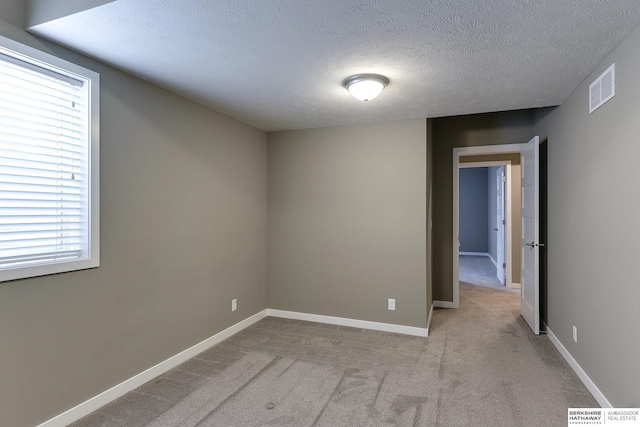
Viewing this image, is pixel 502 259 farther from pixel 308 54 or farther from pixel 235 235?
pixel 308 54

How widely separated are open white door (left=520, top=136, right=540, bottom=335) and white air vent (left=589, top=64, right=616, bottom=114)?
109 centimetres

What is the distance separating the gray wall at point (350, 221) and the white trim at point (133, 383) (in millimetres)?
1009

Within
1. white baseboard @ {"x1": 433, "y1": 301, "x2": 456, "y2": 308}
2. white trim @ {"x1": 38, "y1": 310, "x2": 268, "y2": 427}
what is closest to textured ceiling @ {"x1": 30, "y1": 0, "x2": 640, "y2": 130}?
white trim @ {"x1": 38, "y1": 310, "x2": 268, "y2": 427}

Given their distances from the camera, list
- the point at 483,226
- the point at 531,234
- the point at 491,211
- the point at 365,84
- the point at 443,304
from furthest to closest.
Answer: the point at 483,226 → the point at 491,211 → the point at 443,304 → the point at 531,234 → the point at 365,84

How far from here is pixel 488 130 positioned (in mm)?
4340

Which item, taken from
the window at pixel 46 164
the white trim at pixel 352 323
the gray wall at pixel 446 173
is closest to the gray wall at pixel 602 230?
the gray wall at pixel 446 173

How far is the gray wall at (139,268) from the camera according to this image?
192cm

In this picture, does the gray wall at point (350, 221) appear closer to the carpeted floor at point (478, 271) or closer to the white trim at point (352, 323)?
the white trim at point (352, 323)

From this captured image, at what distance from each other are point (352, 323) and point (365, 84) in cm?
260

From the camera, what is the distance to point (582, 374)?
2.56 m

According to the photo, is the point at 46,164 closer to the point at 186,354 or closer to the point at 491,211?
the point at 186,354

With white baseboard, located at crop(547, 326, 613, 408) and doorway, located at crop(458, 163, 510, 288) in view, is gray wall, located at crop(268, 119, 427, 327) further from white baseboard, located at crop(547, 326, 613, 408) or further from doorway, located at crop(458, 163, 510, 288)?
doorway, located at crop(458, 163, 510, 288)

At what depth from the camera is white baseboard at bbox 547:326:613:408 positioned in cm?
221
